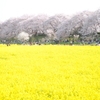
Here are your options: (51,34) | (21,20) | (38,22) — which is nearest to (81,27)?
(51,34)

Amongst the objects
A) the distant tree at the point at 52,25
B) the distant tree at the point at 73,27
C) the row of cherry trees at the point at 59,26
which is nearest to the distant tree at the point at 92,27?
the row of cherry trees at the point at 59,26

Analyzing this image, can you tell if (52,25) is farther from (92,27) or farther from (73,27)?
(92,27)

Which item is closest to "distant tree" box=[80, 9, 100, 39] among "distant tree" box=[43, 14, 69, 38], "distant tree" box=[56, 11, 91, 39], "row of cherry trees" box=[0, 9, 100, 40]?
"row of cherry trees" box=[0, 9, 100, 40]

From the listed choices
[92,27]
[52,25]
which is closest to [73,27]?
[92,27]

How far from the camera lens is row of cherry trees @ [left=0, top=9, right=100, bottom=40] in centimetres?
5456

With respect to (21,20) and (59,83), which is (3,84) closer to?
(59,83)

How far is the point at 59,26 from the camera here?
69250 mm

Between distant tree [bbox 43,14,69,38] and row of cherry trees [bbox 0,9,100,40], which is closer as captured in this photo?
row of cherry trees [bbox 0,9,100,40]

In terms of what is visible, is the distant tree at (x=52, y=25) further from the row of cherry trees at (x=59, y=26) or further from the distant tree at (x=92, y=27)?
the distant tree at (x=92, y=27)

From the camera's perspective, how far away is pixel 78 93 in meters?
6.96

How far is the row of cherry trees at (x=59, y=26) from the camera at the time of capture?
54.6 metres

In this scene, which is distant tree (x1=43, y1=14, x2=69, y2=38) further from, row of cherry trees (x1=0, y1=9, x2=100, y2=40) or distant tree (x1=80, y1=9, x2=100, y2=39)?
distant tree (x1=80, y1=9, x2=100, y2=39)

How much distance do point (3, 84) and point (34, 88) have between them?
6.82 feet

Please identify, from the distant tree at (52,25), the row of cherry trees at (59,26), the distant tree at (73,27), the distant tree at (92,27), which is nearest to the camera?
the distant tree at (92,27)
